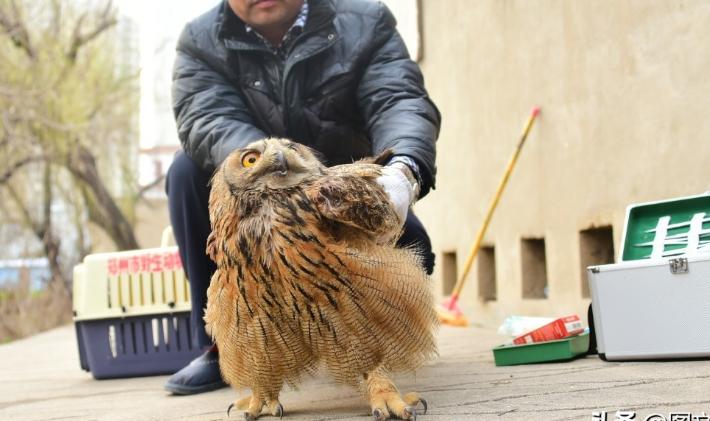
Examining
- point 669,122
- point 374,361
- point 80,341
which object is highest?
point 669,122

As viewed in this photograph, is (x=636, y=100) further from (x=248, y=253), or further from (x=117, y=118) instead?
(x=117, y=118)

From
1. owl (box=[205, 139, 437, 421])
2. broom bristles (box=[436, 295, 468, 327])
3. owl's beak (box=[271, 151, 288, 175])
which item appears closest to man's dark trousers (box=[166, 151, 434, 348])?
owl (box=[205, 139, 437, 421])

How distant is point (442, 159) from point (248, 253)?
5155 millimetres

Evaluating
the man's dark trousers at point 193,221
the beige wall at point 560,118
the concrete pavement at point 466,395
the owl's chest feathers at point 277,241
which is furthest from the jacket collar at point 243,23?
the beige wall at point 560,118

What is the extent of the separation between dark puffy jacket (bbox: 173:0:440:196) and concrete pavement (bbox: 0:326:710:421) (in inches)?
36.1

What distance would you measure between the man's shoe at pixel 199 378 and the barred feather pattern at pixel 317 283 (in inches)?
34.5

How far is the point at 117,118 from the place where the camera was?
13.3 m

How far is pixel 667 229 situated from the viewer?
9.88 feet

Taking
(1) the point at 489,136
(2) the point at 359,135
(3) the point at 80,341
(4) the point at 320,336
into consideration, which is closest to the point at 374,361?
(4) the point at 320,336

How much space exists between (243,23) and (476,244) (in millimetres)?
3281

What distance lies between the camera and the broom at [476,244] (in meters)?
5.21

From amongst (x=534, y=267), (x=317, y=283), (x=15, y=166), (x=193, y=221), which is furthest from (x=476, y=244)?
(x=15, y=166)

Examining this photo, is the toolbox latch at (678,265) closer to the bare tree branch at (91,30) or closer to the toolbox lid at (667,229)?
the toolbox lid at (667,229)

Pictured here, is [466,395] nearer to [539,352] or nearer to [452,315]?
[539,352]
